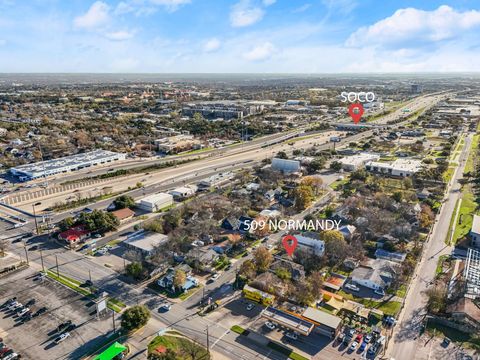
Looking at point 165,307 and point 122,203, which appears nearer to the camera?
point 165,307

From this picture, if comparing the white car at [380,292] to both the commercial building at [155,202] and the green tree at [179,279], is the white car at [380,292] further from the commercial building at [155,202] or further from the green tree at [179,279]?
the commercial building at [155,202]

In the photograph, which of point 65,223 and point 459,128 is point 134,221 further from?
point 459,128

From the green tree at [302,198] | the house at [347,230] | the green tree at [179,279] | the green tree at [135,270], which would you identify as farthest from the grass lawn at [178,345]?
the green tree at [302,198]

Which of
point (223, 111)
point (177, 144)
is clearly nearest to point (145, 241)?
point (177, 144)

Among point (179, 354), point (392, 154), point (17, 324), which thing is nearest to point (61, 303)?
point (17, 324)

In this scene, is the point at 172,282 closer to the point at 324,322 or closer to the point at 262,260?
the point at 262,260

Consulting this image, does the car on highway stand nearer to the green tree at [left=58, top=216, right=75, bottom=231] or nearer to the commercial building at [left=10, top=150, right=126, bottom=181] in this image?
the green tree at [left=58, top=216, right=75, bottom=231]
